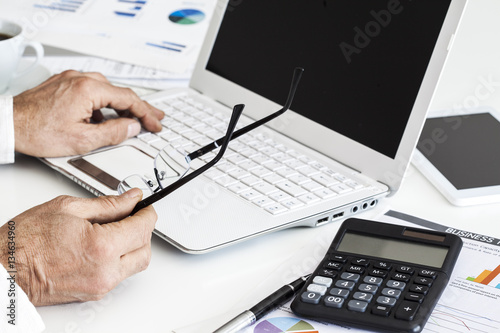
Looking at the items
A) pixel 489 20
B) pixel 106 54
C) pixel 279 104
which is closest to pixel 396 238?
pixel 279 104

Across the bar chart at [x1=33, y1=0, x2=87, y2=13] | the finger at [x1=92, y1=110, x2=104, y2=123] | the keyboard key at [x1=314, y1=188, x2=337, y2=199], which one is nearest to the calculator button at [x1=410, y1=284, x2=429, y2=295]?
the keyboard key at [x1=314, y1=188, x2=337, y2=199]

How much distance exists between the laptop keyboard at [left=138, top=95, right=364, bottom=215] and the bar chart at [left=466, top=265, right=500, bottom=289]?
21cm

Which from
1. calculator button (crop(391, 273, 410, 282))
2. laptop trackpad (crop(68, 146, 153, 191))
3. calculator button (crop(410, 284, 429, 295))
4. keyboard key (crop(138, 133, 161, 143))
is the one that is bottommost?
laptop trackpad (crop(68, 146, 153, 191))

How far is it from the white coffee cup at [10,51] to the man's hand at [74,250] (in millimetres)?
506

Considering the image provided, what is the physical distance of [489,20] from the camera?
1208 mm

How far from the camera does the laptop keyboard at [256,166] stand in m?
A: 0.87

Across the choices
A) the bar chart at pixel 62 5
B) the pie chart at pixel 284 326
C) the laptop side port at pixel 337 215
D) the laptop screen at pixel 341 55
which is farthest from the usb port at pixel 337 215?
the bar chart at pixel 62 5

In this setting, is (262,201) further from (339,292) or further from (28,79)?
(28,79)

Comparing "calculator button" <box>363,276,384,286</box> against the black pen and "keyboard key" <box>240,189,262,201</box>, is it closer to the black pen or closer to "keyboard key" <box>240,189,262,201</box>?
the black pen

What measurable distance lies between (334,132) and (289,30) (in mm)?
190

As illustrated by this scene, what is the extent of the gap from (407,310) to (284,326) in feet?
0.40

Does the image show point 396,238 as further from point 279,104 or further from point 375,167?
point 279,104

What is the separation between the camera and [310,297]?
68 cm

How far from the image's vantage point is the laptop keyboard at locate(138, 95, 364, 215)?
873 mm
